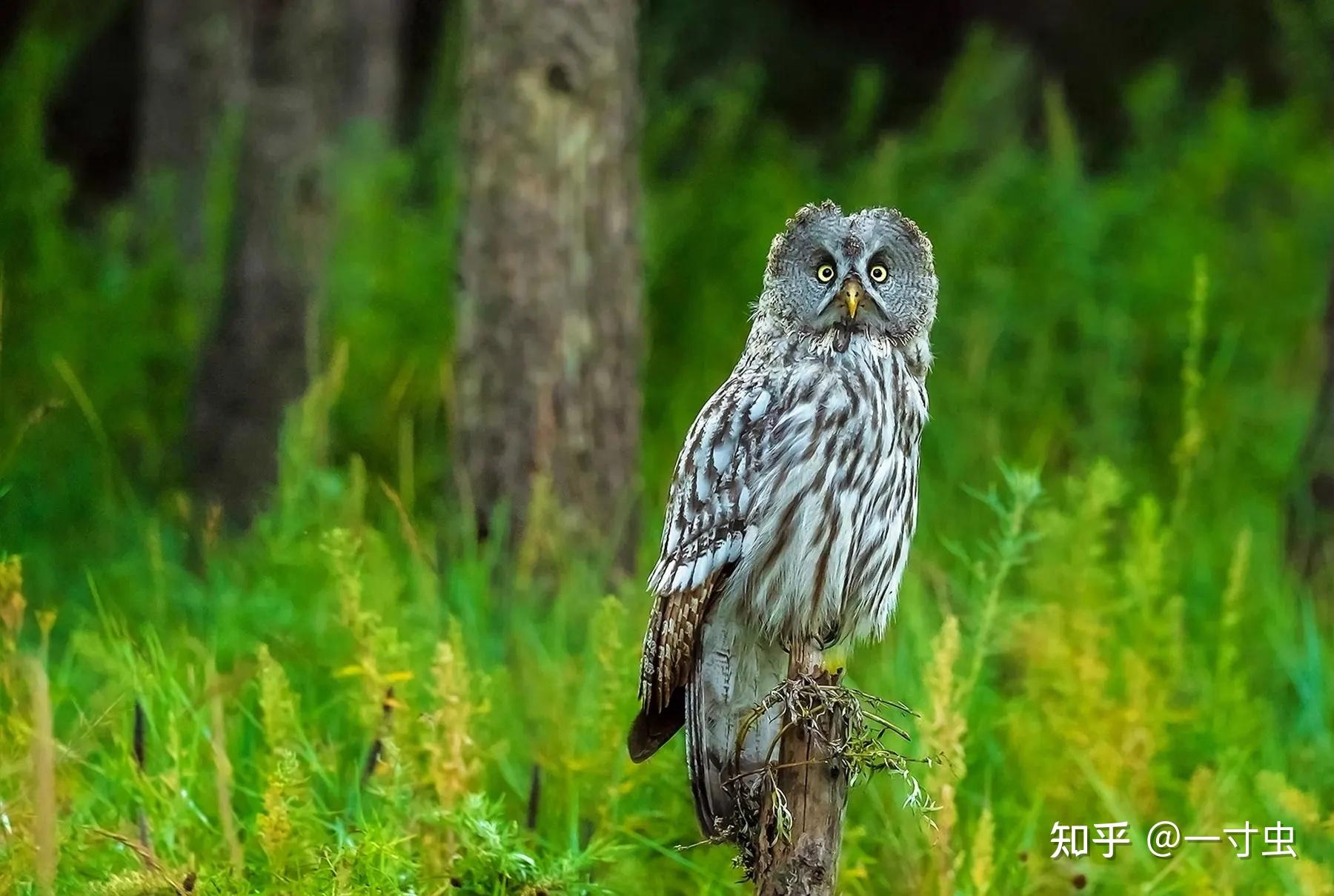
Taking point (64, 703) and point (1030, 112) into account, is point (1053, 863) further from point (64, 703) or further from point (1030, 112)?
point (1030, 112)

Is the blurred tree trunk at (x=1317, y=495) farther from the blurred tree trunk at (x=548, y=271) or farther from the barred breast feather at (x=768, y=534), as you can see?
the barred breast feather at (x=768, y=534)

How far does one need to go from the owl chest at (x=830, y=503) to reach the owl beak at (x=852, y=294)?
0.37 ft

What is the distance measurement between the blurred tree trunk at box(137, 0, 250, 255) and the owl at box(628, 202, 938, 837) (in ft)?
23.3

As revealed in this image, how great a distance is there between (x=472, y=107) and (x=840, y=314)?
2299 millimetres

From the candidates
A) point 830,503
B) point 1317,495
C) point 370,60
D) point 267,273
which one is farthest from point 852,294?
point 370,60

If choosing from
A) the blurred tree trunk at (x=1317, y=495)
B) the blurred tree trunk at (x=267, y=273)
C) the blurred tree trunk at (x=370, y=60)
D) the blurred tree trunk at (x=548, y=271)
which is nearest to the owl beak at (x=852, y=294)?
the blurred tree trunk at (x=548, y=271)

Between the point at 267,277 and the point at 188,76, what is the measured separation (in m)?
4.06

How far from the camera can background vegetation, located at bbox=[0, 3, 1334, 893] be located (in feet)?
A: 10.1

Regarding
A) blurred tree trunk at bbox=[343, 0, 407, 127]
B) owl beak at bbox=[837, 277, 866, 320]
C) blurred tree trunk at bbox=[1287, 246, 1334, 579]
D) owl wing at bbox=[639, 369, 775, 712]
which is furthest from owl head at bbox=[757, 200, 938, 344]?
blurred tree trunk at bbox=[343, 0, 407, 127]

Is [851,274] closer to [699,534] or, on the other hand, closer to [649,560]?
[699,534]

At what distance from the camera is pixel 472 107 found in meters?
5.00

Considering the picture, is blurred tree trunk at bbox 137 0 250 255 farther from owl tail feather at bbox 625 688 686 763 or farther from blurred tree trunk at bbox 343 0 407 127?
owl tail feather at bbox 625 688 686 763

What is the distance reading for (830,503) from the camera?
2.91 metres

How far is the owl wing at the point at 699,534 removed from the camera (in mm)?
2895
